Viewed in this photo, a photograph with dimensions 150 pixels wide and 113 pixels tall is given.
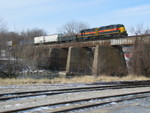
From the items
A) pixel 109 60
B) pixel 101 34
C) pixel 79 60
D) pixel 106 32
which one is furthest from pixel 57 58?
pixel 109 60

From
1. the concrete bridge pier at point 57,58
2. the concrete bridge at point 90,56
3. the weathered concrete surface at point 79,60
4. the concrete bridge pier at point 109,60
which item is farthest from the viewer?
the concrete bridge pier at point 57,58

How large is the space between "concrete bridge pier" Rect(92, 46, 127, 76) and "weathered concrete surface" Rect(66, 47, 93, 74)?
7.86 meters

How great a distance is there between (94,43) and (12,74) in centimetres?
2020

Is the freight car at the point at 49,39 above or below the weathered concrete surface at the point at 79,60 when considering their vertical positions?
above

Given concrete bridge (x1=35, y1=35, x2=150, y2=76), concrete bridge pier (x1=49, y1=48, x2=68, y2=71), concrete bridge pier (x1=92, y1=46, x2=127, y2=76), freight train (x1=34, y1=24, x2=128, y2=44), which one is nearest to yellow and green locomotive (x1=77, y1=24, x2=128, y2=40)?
freight train (x1=34, y1=24, x2=128, y2=44)

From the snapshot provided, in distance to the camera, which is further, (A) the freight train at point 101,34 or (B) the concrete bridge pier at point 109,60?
(A) the freight train at point 101,34

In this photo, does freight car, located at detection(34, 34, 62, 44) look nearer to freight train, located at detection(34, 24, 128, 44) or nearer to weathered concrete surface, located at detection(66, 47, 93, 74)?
freight train, located at detection(34, 24, 128, 44)

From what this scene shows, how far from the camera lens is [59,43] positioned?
175 ft

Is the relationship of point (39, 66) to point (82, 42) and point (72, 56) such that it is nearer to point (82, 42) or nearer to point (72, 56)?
point (72, 56)

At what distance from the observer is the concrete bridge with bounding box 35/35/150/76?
3816cm

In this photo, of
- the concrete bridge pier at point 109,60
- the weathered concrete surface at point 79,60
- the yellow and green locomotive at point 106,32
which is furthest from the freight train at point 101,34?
the weathered concrete surface at point 79,60

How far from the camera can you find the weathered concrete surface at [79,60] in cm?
4669

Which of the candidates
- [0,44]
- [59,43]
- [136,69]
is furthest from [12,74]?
[59,43]

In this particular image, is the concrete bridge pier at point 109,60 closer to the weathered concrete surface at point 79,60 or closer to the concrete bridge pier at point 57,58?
the weathered concrete surface at point 79,60
